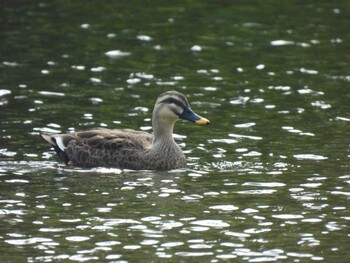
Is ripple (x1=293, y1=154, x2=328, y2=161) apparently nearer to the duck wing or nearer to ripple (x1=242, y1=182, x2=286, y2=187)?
ripple (x1=242, y1=182, x2=286, y2=187)

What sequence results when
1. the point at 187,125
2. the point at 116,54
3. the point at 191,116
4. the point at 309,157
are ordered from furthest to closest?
the point at 116,54
the point at 187,125
the point at 191,116
the point at 309,157

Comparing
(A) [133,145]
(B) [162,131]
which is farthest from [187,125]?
(A) [133,145]

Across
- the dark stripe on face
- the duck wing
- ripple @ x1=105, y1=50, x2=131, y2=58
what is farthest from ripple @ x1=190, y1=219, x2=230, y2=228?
ripple @ x1=105, y1=50, x2=131, y2=58

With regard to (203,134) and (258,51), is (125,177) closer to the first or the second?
(203,134)

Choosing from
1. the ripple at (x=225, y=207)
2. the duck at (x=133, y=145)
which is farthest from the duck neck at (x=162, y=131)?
the ripple at (x=225, y=207)

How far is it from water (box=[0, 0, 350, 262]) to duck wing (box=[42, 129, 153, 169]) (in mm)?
309

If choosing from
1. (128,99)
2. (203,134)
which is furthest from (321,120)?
(128,99)

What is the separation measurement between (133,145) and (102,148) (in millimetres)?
498

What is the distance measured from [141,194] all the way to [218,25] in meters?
12.3

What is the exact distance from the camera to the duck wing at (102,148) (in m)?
19.4

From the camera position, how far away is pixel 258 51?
2688 centimetres

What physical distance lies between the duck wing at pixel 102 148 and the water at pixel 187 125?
31cm

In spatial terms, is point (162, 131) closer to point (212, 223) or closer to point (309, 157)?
point (309, 157)

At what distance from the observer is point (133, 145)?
19.6 m
